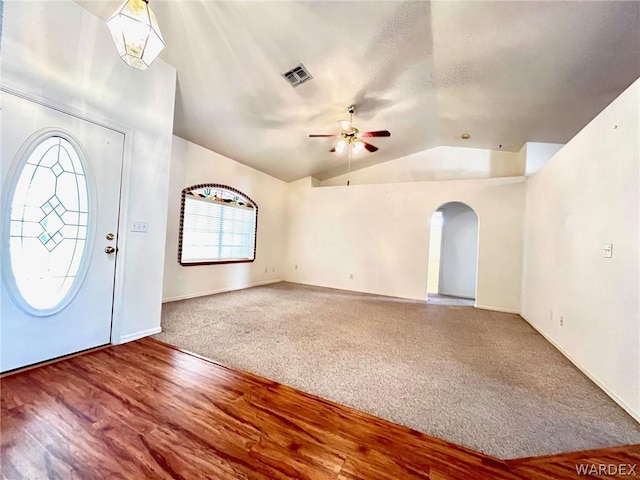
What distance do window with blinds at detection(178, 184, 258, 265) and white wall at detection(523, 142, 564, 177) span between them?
576cm

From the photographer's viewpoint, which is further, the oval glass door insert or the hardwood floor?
the oval glass door insert

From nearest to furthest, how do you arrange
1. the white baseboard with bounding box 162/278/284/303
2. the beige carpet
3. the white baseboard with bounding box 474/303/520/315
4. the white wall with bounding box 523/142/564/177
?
the beige carpet, the white baseboard with bounding box 162/278/284/303, the white baseboard with bounding box 474/303/520/315, the white wall with bounding box 523/142/564/177

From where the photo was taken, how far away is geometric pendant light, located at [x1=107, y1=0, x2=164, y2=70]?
1.45m

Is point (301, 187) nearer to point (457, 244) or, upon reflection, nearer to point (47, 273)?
point (457, 244)

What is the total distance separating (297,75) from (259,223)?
3.59 meters

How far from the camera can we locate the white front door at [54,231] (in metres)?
1.83

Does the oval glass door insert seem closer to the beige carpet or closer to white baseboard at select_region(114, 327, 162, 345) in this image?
white baseboard at select_region(114, 327, 162, 345)

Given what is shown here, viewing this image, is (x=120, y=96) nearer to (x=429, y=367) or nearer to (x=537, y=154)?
(x=429, y=367)

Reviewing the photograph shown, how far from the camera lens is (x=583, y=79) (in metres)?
2.99

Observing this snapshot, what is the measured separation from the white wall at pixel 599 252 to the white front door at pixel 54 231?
430 centimetres

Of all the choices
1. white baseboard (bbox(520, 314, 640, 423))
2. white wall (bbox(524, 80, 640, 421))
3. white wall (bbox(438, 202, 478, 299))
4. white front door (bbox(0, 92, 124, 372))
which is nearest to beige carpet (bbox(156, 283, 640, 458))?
white baseboard (bbox(520, 314, 640, 423))

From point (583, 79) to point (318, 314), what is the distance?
454 centimetres

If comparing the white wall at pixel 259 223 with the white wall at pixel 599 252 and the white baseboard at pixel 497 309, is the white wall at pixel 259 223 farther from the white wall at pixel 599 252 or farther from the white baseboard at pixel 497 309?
the white wall at pixel 599 252

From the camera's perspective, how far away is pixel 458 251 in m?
6.30
